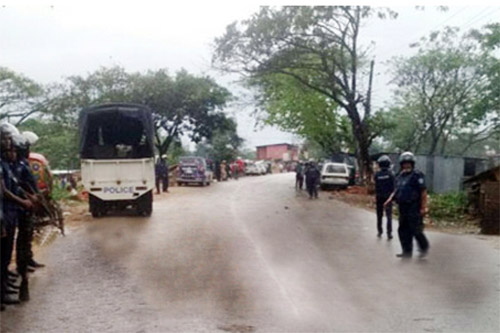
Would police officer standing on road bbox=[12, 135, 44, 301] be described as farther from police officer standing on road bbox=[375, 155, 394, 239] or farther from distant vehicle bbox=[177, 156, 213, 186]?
distant vehicle bbox=[177, 156, 213, 186]

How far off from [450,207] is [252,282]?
7.71 meters

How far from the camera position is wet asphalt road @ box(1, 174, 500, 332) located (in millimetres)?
5254

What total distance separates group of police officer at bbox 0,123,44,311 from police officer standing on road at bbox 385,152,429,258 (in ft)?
15.1

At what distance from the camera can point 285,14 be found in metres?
17.3

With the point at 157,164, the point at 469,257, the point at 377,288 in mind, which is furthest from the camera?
the point at 157,164

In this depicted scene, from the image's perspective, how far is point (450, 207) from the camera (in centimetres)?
1293

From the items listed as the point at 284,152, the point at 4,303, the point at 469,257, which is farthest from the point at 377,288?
the point at 284,152

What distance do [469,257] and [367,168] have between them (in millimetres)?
10453

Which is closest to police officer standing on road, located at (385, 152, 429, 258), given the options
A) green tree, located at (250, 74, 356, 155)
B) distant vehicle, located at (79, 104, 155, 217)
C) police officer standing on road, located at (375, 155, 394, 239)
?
police officer standing on road, located at (375, 155, 394, 239)

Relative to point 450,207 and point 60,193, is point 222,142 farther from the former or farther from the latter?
point 450,207

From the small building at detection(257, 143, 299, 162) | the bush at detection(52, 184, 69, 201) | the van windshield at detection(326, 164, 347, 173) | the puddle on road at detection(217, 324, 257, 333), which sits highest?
the small building at detection(257, 143, 299, 162)

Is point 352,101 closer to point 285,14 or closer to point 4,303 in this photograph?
point 285,14

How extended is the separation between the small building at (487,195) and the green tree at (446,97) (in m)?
4.62

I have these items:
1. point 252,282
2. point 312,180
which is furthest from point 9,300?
point 312,180
